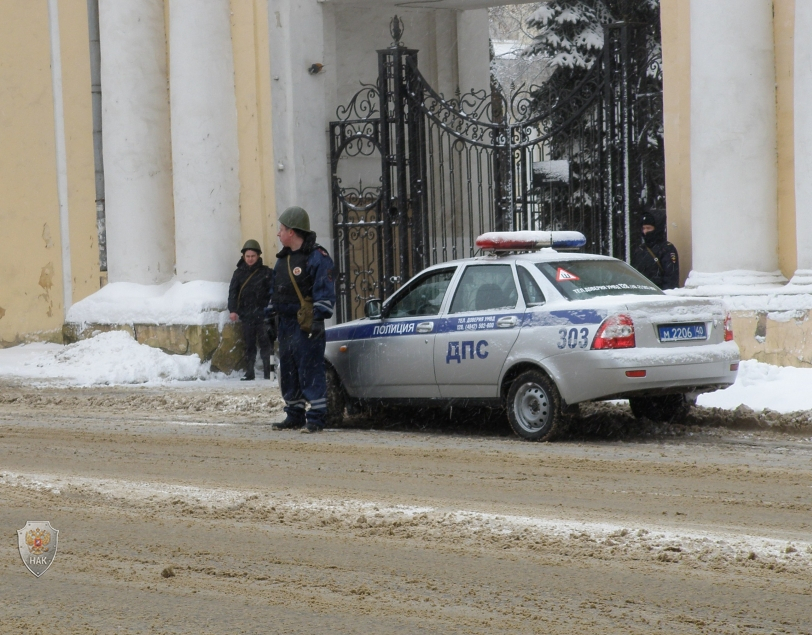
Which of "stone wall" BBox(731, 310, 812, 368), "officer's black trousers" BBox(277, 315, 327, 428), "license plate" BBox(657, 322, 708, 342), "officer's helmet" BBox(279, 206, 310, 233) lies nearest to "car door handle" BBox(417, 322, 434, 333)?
"officer's black trousers" BBox(277, 315, 327, 428)

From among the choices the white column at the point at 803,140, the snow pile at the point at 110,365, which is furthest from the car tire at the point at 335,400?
the snow pile at the point at 110,365

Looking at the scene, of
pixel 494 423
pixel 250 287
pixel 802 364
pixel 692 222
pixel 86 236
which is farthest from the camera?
pixel 86 236

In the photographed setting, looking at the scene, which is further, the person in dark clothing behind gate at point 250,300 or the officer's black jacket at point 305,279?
the person in dark clothing behind gate at point 250,300

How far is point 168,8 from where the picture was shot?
57.6 ft

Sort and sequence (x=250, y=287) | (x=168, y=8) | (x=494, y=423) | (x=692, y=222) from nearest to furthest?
(x=494, y=423) → (x=692, y=222) → (x=250, y=287) → (x=168, y=8)

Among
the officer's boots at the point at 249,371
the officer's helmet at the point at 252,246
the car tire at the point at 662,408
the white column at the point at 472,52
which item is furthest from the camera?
the white column at the point at 472,52

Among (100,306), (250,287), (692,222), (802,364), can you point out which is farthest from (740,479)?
(100,306)

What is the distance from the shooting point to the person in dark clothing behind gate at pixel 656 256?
553 inches

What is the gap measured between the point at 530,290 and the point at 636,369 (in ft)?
3.97

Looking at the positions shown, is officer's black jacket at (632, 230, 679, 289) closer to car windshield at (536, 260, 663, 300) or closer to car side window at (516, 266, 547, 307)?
car windshield at (536, 260, 663, 300)

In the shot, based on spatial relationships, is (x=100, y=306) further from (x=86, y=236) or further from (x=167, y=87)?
(x=167, y=87)

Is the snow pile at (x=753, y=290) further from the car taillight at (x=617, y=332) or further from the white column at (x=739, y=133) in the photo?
the car taillight at (x=617, y=332)

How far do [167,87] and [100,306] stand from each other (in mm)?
3208

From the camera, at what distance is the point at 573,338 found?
9.63 meters
